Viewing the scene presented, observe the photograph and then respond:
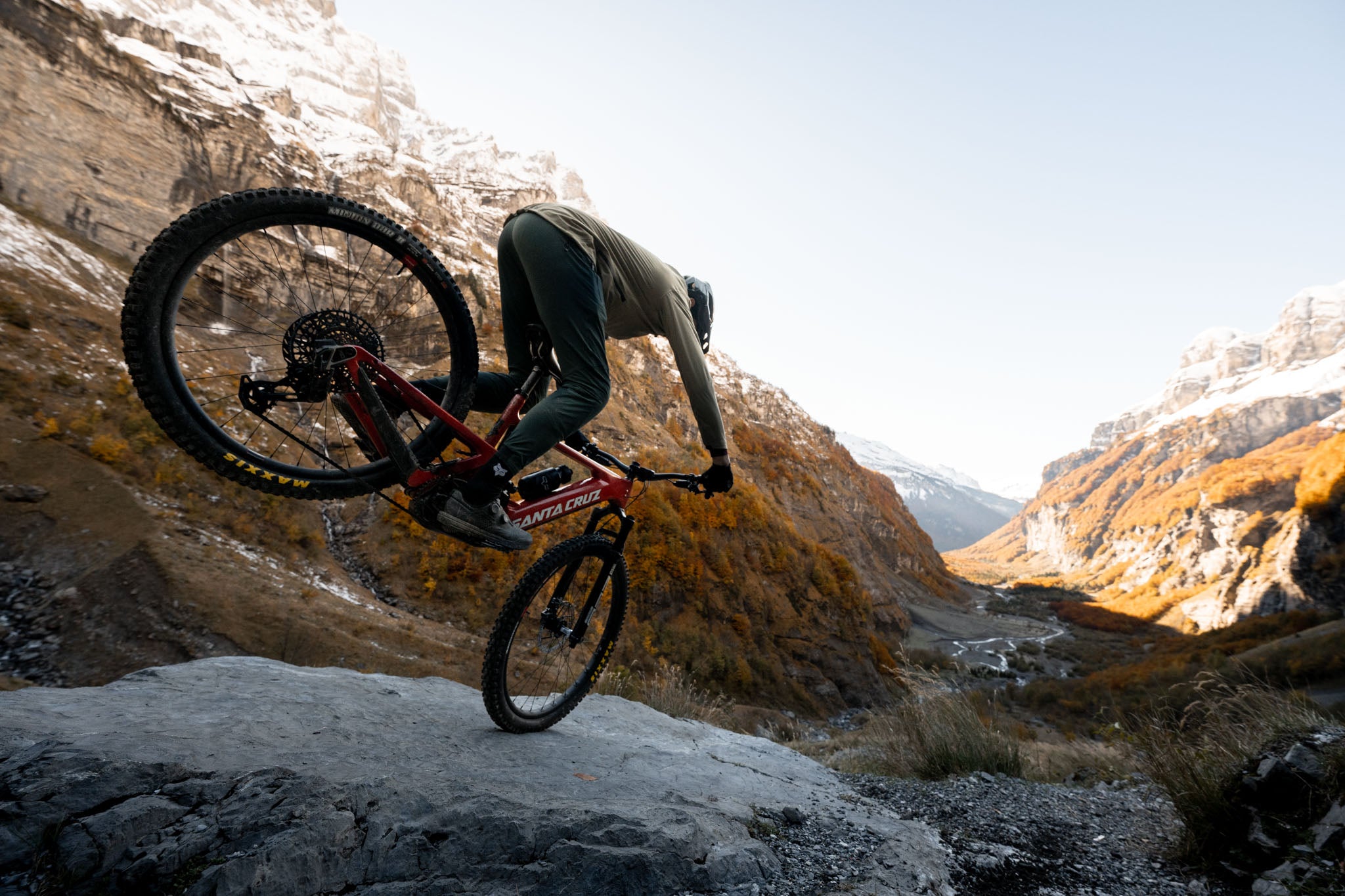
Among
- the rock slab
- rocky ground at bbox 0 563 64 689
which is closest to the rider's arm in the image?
the rock slab

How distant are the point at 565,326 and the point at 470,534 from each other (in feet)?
3.67

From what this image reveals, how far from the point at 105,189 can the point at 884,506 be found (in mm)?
87647

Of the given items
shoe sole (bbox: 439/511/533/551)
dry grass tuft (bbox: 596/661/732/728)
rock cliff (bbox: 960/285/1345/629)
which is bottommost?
dry grass tuft (bbox: 596/661/732/728)

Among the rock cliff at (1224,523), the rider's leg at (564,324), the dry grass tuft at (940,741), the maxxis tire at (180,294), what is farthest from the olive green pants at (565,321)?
the rock cliff at (1224,523)

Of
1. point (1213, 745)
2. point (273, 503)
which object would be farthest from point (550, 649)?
point (273, 503)

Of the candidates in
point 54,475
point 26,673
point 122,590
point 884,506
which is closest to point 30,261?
point 54,475

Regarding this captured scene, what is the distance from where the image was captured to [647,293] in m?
3.17

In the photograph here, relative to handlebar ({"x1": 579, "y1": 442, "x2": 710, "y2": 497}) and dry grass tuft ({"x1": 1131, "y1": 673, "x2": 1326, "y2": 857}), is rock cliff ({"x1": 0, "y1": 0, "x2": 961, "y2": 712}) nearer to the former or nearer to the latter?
handlebar ({"x1": 579, "y1": 442, "x2": 710, "y2": 497})

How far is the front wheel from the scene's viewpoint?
3.17 m

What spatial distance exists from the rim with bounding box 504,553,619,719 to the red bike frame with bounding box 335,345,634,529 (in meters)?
0.40

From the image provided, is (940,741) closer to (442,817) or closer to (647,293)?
(442,817)

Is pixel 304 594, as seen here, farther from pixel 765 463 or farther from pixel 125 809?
pixel 765 463

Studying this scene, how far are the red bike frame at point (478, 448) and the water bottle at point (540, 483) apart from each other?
0.04 meters

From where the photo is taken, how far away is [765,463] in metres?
50.6
